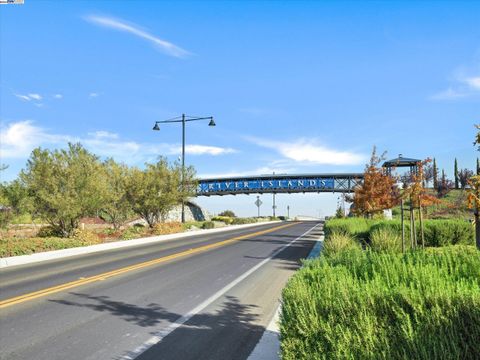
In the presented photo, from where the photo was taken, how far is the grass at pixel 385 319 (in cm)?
285

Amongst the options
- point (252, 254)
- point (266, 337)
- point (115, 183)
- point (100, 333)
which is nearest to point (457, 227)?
point (252, 254)

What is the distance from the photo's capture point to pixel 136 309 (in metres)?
7.38

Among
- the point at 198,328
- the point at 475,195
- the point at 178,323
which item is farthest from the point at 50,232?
the point at 475,195

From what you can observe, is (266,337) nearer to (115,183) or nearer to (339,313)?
(339,313)

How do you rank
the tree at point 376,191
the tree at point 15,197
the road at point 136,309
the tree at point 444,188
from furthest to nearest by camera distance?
1. the tree at point 444,188
2. the tree at point 376,191
3. the tree at point 15,197
4. the road at point 136,309

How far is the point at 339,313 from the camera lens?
3451mm

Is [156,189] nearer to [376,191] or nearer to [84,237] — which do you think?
[84,237]

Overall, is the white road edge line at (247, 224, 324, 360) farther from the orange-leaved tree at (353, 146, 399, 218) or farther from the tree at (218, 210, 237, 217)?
the tree at (218, 210, 237, 217)

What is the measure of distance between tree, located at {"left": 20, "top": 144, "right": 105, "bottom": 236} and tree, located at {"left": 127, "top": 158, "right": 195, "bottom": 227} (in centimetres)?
810

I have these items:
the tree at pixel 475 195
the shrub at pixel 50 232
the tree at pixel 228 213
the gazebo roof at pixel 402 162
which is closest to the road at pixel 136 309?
the tree at pixel 475 195

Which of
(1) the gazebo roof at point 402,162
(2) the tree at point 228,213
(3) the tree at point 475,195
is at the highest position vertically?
(1) the gazebo roof at point 402,162

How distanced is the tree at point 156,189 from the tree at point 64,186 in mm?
8105

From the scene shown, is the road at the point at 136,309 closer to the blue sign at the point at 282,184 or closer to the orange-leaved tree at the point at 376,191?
the orange-leaved tree at the point at 376,191

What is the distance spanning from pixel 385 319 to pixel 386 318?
0.02 meters
